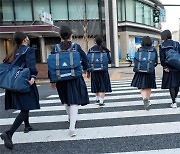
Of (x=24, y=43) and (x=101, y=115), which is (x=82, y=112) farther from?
(x=24, y=43)

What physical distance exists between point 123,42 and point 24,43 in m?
25.8

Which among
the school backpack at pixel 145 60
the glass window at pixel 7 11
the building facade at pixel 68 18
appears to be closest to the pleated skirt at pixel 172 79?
the school backpack at pixel 145 60

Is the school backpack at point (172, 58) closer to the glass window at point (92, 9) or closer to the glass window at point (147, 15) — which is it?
the glass window at point (92, 9)

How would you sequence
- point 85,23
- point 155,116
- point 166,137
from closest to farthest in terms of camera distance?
point 166,137
point 155,116
point 85,23

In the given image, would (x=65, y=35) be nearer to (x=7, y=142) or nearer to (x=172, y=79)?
(x=7, y=142)

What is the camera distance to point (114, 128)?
4164 millimetres

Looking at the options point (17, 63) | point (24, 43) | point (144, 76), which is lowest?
point (144, 76)

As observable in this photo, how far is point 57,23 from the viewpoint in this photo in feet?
78.8

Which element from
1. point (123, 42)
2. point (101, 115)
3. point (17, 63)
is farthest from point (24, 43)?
point (123, 42)

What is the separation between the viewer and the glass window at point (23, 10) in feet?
77.3

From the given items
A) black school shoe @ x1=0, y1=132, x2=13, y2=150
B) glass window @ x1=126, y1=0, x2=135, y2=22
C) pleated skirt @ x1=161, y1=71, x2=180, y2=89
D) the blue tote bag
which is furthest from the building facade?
black school shoe @ x1=0, y1=132, x2=13, y2=150

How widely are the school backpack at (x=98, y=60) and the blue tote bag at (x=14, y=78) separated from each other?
8.66 feet

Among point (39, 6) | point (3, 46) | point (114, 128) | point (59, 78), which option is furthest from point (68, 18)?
Answer: point (59, 78)

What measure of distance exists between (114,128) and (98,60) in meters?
2.22
